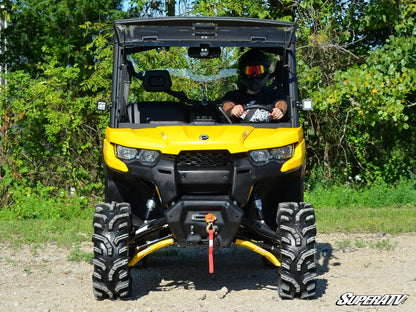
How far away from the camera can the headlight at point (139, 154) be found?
20.5 ft

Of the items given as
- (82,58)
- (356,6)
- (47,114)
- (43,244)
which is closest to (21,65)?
(82,58)

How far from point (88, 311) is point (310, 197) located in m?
8.39

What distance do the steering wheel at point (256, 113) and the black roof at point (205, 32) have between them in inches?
25.8

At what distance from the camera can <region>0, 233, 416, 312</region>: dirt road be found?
616cm

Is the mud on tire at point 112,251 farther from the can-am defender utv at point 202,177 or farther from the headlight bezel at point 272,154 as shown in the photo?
the headlight bezel at point 272,154

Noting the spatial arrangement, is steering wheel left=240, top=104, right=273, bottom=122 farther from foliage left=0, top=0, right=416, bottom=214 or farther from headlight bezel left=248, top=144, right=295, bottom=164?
foliage left=0, top=0, right=416, bottom=214

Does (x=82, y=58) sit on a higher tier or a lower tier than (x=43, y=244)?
higher

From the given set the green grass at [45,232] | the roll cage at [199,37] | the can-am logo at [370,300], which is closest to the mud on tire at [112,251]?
the roll cage at [199,37]

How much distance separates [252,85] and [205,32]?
0.92 meters

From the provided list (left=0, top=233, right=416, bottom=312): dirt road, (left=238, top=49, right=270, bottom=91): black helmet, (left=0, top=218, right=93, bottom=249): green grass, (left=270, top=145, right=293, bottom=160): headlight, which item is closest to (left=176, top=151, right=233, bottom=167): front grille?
(left=270, top=145, right=293, bottom=160): headlight

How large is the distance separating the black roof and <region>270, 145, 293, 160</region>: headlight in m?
0.97

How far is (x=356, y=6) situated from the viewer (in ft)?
48.8

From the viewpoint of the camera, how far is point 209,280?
7320mm

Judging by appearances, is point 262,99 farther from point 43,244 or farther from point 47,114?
point 47,114
